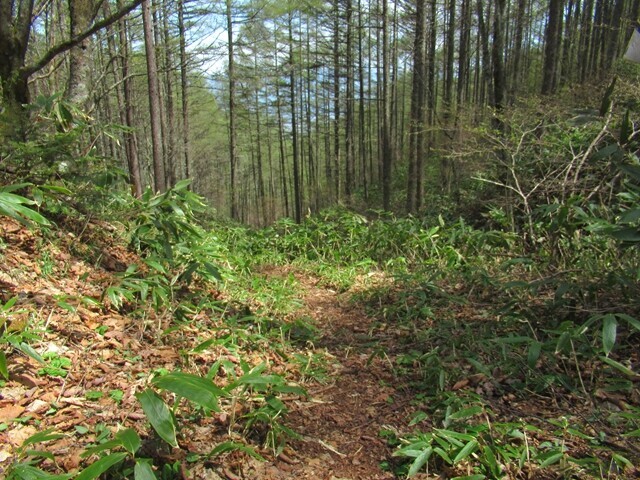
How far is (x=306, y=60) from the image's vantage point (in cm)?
2061

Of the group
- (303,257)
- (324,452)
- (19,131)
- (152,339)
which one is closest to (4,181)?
(19,131)

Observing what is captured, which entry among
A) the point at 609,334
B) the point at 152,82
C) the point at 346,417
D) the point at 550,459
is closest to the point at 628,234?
the point at 609,334

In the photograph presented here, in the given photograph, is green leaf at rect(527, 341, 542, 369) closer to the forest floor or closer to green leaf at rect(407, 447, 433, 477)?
the forest floor

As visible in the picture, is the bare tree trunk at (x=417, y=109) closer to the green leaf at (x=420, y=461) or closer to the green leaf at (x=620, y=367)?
the green leaf at (x=620, y=367)

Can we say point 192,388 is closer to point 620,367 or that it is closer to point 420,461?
point 420,461

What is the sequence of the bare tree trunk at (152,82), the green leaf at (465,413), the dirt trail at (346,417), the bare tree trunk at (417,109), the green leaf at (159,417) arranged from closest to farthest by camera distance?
the green leaf at (159,417)
the dirt trail at (346,417)
the green leaf at (465,413)
the bare tree trunk at (152,82)
the bare tree trunk at (417,109)

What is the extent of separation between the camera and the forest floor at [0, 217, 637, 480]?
5.36ft

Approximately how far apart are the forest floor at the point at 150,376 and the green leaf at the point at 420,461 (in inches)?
2.7

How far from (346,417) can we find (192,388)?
42.3 inches

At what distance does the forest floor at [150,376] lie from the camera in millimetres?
1634

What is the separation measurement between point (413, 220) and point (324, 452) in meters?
5.41

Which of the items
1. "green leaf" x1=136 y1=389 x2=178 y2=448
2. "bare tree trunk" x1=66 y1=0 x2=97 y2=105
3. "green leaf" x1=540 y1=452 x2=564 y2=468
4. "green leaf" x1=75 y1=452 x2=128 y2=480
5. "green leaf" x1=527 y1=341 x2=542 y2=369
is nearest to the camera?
"green leaf" x1=75 y1=452 x2=128 y2=480

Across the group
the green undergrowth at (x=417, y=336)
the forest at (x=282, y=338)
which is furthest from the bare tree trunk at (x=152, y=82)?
the green undergrowth at (x=417, y=336)

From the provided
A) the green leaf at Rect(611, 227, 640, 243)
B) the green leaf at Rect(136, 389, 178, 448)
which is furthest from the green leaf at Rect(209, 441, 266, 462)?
the green leaf at Rect(611, 227, 640, 243)
